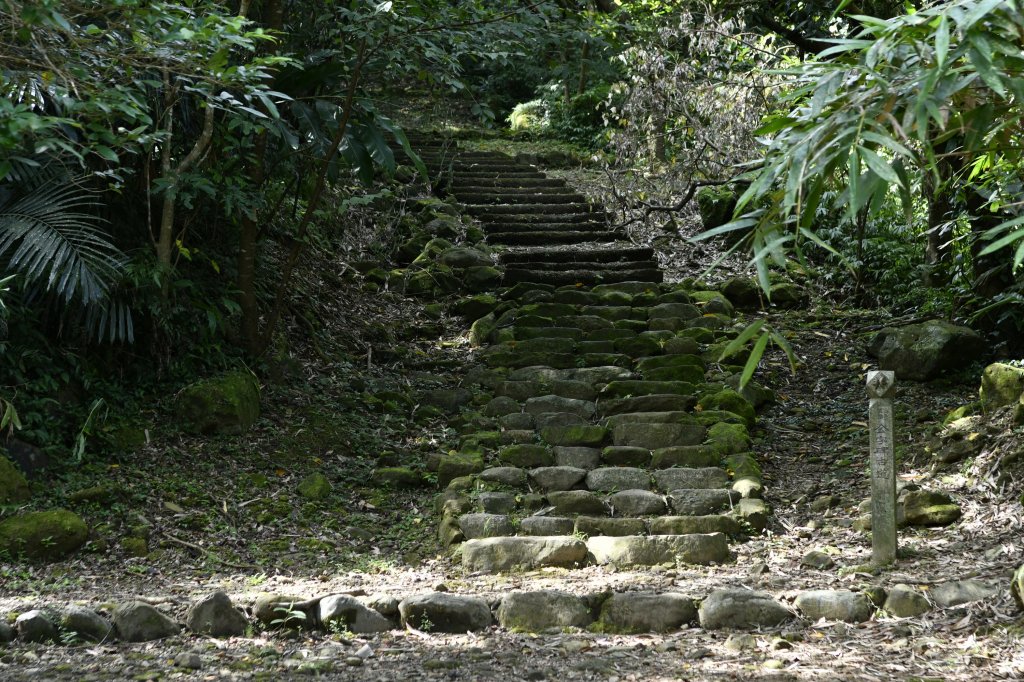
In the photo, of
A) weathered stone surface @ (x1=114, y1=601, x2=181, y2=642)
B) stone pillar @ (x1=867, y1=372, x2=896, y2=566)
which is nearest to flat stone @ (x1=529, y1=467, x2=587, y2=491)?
stone pillar @ (x1=867, y1=372, x2=896, y2=566)

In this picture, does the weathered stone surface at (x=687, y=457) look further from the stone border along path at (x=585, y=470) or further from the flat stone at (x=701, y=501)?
the flat stone at (x=701, y=501)

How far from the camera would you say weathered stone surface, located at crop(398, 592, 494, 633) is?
361 cm

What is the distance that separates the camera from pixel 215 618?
11.4 ft

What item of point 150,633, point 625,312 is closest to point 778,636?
point 150,633

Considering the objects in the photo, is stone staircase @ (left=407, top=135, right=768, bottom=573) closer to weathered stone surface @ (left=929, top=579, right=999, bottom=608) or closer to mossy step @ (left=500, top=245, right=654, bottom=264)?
mossy step @ (left=500, top=245, right=654, bottom=264)

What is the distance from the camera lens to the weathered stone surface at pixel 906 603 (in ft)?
11.6

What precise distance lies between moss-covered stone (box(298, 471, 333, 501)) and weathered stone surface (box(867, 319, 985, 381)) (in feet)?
13.5

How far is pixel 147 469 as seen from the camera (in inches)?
195

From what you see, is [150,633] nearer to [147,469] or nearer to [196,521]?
[196,521]

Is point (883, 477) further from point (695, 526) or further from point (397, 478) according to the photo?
point (397, 478)

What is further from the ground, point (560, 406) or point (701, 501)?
point (560, 406)

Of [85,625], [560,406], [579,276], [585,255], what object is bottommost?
[85,625]

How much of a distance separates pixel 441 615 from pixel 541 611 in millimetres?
413

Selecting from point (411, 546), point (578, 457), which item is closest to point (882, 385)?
point (578, 457)
